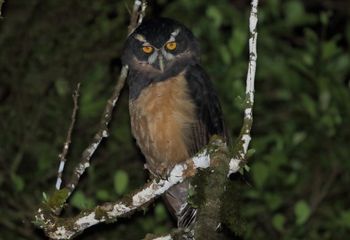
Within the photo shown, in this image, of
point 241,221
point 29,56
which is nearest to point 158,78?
point 241,221

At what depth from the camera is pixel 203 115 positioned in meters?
6.49

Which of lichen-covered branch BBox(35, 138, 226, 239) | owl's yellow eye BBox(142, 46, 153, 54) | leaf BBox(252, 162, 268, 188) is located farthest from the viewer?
leaf BBox(252, 162, 268, 188)

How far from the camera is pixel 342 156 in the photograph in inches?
318

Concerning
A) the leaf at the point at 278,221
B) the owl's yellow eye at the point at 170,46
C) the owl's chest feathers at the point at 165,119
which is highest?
the owl's yellow eye at the point at 170,46

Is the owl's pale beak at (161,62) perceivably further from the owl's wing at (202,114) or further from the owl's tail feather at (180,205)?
Answer: the owl's tail feather at (180,205)

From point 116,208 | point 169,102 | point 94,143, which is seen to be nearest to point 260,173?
point 169,102

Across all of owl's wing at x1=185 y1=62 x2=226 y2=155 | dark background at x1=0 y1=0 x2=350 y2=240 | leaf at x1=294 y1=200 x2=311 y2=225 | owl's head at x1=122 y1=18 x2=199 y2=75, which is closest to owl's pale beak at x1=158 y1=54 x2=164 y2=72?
owl's head at x1=122 y1=18 x2=199 y2=75

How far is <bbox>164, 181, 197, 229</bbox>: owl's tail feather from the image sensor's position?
262 inches

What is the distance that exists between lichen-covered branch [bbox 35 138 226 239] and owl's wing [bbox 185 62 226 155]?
49.3 inches

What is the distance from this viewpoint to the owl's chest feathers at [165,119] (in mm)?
6332

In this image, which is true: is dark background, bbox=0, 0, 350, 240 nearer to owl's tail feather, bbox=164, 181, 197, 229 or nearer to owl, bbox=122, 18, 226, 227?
owl's tail feather, bbox=164, 181, 197, 229

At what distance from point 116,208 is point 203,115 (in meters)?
1.43

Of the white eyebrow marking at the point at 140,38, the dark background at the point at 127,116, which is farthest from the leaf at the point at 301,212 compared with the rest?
the white eyebrow marking at the point at 140,38

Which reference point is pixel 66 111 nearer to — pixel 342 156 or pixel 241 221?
pixel 342 156
